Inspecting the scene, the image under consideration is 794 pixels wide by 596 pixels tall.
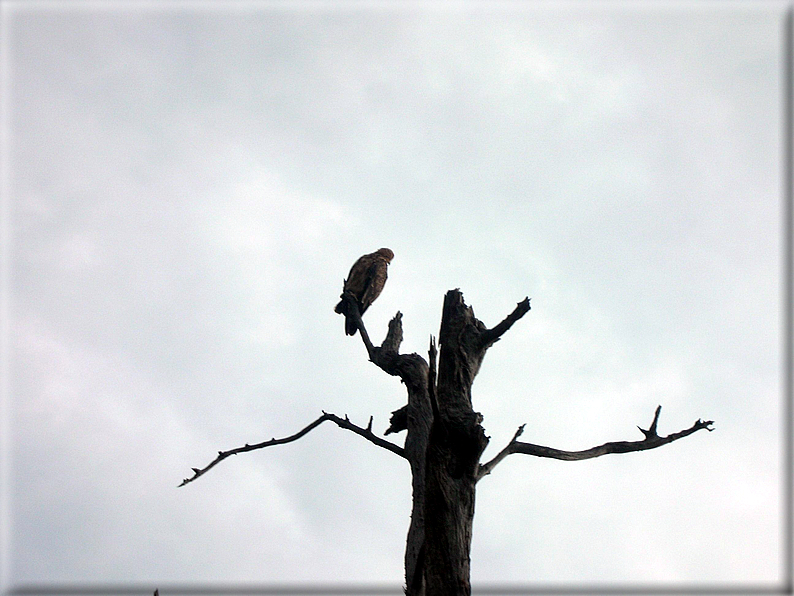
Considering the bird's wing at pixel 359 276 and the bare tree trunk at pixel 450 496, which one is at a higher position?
the bird's wing at pixel 359 276

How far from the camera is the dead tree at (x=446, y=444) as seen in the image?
3240mm

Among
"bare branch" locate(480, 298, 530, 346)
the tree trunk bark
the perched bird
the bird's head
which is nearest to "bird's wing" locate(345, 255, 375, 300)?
the perched bird

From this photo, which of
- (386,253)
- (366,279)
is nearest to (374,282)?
(366,279)

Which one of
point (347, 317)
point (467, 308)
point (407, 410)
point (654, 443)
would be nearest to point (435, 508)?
point (407, 410)

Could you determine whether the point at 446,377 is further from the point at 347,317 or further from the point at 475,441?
the point at 347,317

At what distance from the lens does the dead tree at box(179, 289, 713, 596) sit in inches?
128

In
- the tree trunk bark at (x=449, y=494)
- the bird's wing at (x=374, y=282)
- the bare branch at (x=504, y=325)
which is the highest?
the bird's wing at (x=374, y=282)

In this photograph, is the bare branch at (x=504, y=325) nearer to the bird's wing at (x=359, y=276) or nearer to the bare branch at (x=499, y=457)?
the bare branch at (x=499, y=457)

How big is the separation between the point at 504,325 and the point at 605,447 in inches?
41.6

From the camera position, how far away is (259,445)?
4.12 m

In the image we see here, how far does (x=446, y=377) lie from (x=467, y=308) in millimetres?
559

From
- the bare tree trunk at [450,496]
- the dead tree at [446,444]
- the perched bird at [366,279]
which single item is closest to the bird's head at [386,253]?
the perched bird at [366,279]

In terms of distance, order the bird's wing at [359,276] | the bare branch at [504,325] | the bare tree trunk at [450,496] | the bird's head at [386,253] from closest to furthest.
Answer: the bare tree trunk at [450,496]
the bare branch at [504,325]
the bird's wing at [359,276]
the bird's head at [386,253]

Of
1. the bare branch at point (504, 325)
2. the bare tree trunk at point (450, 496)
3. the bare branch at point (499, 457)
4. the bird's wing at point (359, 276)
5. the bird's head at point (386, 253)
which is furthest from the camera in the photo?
the bird's head at point (386, 253)
